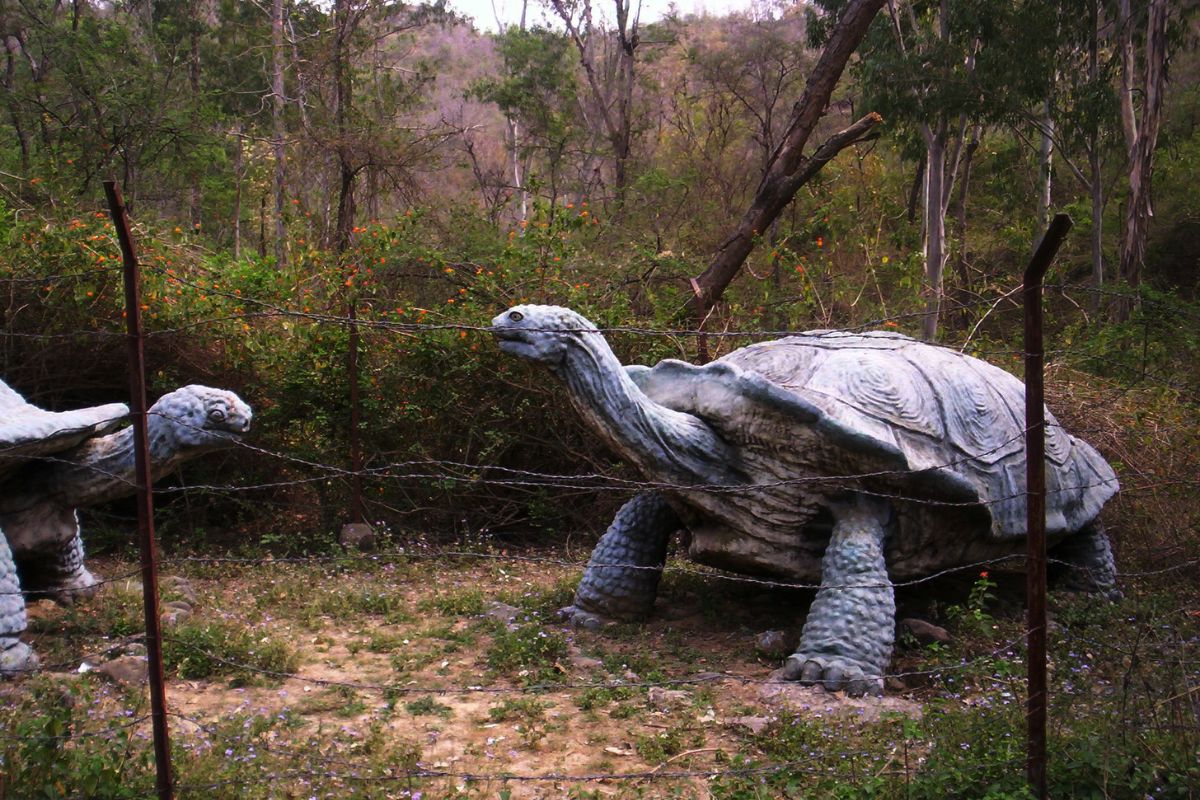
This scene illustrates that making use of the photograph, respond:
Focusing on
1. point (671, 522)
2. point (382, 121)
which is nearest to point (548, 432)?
point (671, 522)

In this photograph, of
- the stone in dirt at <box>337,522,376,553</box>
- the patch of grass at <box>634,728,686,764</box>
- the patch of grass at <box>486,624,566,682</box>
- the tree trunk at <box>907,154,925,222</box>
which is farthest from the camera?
the tree trunk at <box>907,154,925,222</box>

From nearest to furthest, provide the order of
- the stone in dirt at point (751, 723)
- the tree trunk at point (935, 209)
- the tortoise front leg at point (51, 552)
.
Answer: the stone in dirt at point (751, 723) → the tortoise front leg at point (51, 552) → the tree trunk at point (935, 209)

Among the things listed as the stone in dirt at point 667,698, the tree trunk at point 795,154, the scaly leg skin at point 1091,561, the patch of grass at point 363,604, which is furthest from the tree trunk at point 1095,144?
the stone in dirt at point 667,698

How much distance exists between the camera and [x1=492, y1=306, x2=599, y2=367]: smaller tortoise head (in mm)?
4207

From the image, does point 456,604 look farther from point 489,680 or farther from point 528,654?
point 489,680

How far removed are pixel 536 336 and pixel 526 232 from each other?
3556mm

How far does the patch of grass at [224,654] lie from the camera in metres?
4.20

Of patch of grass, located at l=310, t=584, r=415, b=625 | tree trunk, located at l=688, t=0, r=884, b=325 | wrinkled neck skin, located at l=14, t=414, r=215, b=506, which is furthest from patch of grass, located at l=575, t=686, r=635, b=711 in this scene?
tree trunk, located at l=688, t=0, r=884, b=325

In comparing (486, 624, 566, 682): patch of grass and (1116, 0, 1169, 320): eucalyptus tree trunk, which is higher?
(1116, 0, 1169, 320): eucalyptus tree trunk

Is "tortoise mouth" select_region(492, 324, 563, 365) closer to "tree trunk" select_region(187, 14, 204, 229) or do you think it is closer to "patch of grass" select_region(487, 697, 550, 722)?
"patch of grass" select_region(487, 697, 550, 722)

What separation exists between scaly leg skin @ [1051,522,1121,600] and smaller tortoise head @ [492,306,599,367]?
2.86 metres

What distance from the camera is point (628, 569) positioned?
16.7 feet

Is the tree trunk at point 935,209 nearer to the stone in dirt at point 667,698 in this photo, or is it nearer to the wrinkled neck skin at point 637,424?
the wrinkled neck skin at point 637,424

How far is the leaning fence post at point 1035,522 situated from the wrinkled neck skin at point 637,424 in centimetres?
196
